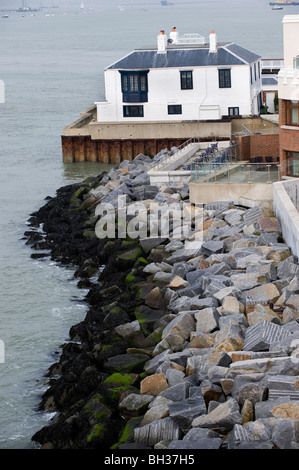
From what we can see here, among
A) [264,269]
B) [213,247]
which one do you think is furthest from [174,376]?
[213,247]

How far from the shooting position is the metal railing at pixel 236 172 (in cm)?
2841

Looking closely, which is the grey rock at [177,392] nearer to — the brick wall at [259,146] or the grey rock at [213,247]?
the grey rock at [213,247]

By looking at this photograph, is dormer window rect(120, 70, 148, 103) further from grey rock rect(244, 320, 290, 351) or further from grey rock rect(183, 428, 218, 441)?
grey rock rect(183, 428, 218, 441)

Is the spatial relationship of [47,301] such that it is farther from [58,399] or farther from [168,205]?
[58,399]

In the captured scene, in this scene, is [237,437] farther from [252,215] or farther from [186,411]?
[252,215]

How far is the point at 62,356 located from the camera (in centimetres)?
2064

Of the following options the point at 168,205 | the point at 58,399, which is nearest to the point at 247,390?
the point at 58,399

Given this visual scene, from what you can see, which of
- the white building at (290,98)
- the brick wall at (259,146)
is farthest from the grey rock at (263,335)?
the brick wall at (259,146)

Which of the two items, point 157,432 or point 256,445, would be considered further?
point 157,432

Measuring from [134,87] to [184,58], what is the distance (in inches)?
116

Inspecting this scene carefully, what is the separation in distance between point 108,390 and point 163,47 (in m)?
32.6

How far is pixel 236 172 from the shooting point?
94.8ft

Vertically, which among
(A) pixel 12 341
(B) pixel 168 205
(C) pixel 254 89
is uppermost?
(C) pixel 254 89

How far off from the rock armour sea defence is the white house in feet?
59.5
